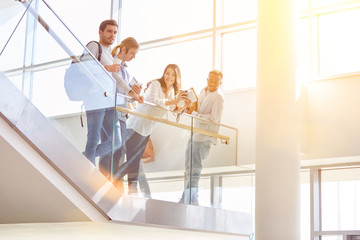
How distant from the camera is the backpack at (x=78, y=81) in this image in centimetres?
576

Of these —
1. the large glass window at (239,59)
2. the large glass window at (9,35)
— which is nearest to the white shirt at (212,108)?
the large glass window at (9,35)

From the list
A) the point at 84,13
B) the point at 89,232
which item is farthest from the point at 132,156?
the point at 84,13

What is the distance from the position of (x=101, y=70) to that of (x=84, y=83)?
21 centimetres

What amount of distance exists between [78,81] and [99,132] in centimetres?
50

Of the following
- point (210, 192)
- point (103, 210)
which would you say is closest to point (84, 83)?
point (103, 210)

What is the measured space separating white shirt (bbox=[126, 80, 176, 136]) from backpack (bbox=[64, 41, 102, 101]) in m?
0.55

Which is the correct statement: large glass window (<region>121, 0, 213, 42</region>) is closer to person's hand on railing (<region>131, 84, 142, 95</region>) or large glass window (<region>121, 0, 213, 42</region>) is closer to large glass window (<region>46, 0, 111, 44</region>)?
large glass window (<region>46, 0, 111, 44</region>)

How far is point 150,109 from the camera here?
651cm

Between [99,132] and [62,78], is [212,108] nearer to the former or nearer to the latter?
[99,132]

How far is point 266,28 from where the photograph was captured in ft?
23.8

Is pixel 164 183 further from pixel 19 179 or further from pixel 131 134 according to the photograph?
pixel 19 179

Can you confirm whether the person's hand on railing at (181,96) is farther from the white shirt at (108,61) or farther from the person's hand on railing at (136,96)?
the white shirt at (108,61)

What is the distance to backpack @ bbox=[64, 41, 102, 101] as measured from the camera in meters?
5.76

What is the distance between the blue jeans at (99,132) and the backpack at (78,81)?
0.19 metres
